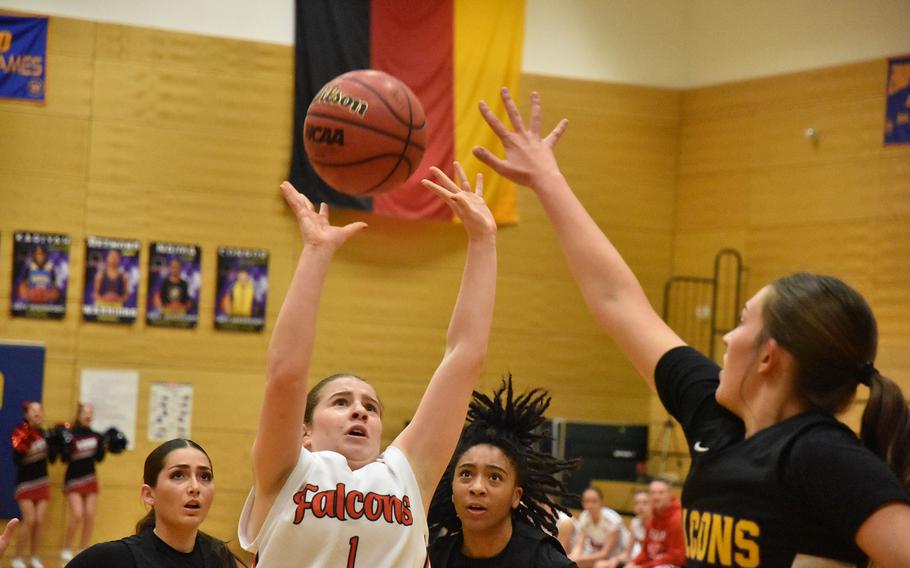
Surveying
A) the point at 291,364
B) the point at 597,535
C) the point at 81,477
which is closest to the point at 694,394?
the point at 291,364

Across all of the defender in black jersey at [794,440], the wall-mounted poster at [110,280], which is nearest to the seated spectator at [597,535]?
the wall-mounted poster at [110,280]

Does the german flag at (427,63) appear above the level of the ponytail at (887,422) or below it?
above

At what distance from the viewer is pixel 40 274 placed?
1288cm

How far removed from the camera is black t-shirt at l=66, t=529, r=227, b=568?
4.36 metres

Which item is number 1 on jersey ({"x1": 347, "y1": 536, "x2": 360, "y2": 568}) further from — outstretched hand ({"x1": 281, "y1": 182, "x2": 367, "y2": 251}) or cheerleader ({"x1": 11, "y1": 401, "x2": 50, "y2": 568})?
cheerleader ({"x1": 11, "y1": 401, "x2": 50, "y2": 568})

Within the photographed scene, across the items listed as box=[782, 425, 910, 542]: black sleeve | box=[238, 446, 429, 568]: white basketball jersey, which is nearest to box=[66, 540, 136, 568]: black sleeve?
box=[238, 446, 429, 568]: white basketball jersey

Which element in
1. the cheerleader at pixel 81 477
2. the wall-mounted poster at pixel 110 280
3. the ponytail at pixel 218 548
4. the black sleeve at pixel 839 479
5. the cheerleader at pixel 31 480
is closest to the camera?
the black sleeve at pixel 839 479

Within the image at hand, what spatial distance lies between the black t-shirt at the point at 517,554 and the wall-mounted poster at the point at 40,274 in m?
9.79

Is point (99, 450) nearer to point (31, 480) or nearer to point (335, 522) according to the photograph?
point (31, 480)

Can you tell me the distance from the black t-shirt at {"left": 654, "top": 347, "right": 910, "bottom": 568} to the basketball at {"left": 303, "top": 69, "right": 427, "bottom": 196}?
250 cm

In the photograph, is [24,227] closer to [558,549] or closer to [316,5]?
[316,5]

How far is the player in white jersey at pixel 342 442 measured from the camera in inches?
115

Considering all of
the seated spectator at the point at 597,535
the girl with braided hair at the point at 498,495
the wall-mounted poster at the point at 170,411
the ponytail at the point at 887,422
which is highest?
the ponytail at the point at 887,422

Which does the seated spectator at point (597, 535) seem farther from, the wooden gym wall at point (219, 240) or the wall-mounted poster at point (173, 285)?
the wall-mounted poster at point (173, 285)
